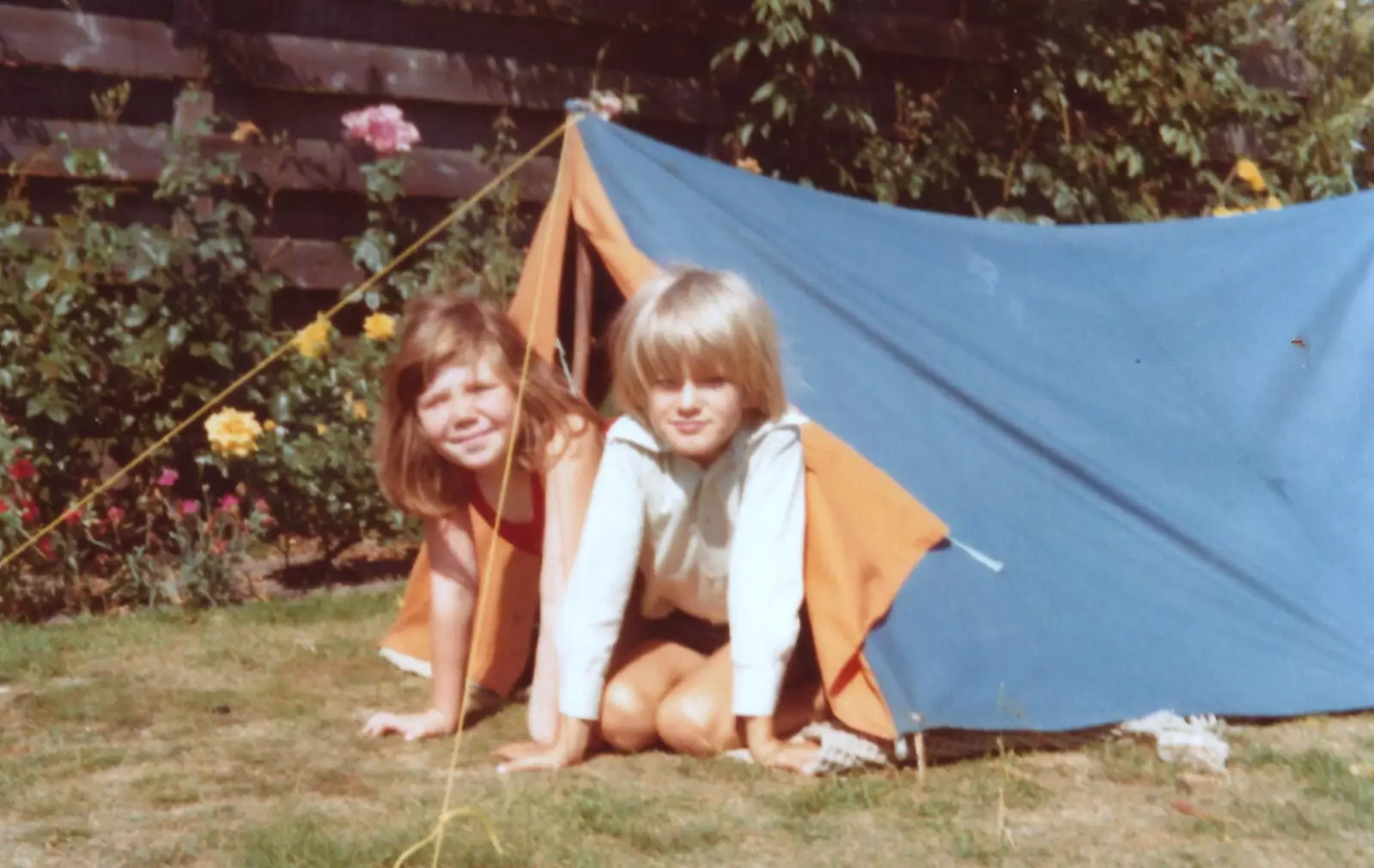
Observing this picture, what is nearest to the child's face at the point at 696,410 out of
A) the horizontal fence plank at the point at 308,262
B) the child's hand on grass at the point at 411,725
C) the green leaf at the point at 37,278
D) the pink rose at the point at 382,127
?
the child's hand on grass at the point at 411,725

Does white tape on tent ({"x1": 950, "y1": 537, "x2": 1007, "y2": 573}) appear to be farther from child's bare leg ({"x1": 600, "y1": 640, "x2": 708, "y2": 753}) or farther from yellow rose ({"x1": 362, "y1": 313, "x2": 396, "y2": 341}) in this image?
yellow rose ({"x1": 362, "y1": 313, "x2": 396, "y2": 341})

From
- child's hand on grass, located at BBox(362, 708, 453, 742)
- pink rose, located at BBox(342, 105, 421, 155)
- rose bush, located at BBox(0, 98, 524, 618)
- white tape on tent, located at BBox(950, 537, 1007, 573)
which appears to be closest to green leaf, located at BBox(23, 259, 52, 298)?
rose bush, located at BBox(0, 98, 524, 618)

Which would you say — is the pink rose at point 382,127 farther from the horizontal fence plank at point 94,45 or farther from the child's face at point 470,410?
the child's face at point 470,410

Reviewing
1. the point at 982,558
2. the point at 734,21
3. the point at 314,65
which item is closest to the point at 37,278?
the point at 314,65

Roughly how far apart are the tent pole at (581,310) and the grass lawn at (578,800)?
0.81 m

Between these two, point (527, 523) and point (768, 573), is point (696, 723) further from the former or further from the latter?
point (527, 523)

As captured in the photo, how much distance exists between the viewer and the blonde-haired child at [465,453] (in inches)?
113

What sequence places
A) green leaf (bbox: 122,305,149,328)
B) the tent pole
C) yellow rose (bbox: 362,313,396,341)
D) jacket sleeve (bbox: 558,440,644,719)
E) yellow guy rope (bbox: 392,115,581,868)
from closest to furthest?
yellow guy rope (bbox: 392,115,581,868)
jacket sleeve (bbox: 558,440,644,719)
the tent pole
green leaf (bbox: 122,305,149,328)
yellow rose (bbox: 362,313,396,341)

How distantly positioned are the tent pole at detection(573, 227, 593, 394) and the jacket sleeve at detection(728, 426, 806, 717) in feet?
2.77

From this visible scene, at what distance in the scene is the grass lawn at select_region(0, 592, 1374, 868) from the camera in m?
2.27

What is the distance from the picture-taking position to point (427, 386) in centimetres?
289

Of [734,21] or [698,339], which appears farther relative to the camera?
[734,21]

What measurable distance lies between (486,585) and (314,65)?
2391 mm

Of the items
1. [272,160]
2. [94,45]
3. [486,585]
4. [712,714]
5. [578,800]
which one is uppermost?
[94,45]
